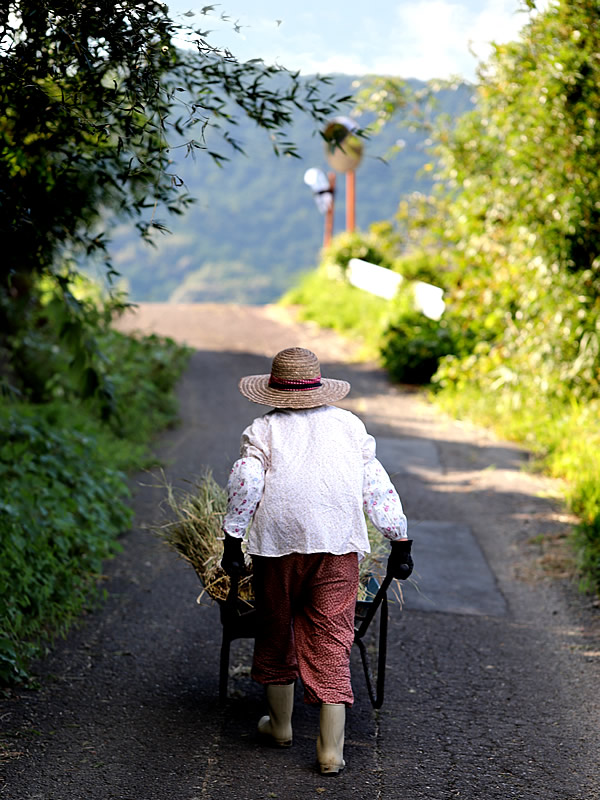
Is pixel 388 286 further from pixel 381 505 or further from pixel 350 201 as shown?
pixel 381 505

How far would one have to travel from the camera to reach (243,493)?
3.72 meters

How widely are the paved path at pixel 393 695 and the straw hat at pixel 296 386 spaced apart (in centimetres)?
151

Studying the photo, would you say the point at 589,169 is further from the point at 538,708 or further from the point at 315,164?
the point at 315,164

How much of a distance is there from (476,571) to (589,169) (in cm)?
463

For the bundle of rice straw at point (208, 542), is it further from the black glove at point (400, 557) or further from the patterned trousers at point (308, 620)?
the black glove at point (400, 557)

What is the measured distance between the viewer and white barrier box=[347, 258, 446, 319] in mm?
13531

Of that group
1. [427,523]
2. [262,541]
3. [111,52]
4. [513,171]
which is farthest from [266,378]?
[513,171]

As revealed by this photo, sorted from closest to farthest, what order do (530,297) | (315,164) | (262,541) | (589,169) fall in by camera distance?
(262,541) → (589,169) → (530,297) → (315,164)

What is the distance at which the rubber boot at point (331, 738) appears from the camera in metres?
3.73

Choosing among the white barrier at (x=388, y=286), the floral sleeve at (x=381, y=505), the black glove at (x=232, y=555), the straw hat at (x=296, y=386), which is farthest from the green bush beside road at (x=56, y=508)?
the white barrier at (x=388, y=286)

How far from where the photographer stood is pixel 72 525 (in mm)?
5980

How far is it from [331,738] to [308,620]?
471mm

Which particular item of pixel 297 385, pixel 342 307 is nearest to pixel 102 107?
pixel 297 385

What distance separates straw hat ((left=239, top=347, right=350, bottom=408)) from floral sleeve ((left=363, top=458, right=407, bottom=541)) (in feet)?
1.13
